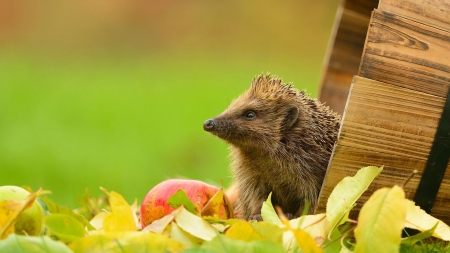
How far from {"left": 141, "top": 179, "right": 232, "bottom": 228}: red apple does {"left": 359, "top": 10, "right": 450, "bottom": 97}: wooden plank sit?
2.55ft

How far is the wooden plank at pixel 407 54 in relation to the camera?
6.80 feet

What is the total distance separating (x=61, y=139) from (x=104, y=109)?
101 cm

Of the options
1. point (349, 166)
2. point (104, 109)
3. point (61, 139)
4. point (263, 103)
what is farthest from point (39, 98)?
point (349, 166)

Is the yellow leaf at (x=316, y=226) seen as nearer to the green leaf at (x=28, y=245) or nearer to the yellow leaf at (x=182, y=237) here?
the yellow leaf at (x=182, y=237)

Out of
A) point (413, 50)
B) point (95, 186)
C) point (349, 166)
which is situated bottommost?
point (95, 186)

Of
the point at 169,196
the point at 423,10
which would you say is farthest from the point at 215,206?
the point at 423,10

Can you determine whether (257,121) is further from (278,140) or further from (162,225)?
(162,225)

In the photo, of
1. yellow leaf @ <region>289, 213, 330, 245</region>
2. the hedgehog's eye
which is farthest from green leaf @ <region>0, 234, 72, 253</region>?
the hedgehog's eye

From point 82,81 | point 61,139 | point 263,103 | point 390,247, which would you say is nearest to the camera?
point 390,247

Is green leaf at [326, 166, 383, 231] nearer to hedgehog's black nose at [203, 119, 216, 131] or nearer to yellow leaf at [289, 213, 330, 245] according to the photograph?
yellow leaf at [289, 213, 330, 245]

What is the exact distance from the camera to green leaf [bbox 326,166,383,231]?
1.93m

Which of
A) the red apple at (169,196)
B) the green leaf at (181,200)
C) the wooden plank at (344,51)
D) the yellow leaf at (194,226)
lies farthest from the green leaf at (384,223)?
the wooden plank at (344,51)

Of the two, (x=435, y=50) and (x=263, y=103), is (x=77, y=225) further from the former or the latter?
(x=435, y=50)

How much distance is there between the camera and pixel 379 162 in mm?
2139
